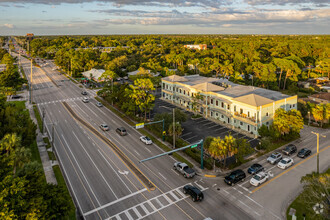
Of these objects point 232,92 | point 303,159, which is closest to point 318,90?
point 232,92

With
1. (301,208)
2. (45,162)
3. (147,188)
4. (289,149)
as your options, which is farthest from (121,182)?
(289,149)

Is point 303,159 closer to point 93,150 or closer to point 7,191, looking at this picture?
point 93,150

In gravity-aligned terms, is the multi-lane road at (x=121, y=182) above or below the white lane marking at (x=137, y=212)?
above

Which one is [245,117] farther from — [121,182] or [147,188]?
[121,182]

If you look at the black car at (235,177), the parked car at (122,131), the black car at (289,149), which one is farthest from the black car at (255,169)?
the parked car at (122,131)

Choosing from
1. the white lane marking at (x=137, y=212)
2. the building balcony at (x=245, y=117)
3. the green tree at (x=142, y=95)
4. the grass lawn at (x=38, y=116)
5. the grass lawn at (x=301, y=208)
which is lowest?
the white lane marking at (x=137, y=212)

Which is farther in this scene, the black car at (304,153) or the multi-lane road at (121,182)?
the black car at (304,153)

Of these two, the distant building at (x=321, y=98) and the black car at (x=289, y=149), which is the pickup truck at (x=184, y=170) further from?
the distant building at (x=321, y=98)
